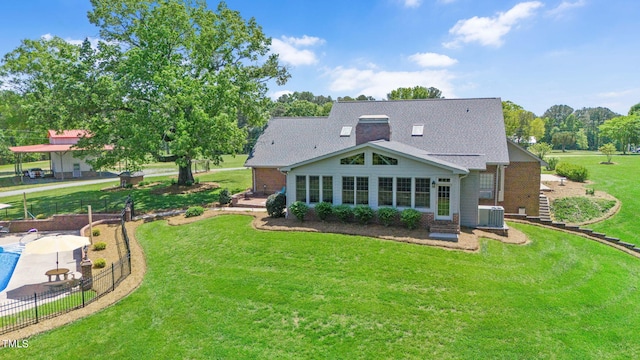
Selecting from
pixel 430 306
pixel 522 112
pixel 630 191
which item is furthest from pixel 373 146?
pixel 522 112

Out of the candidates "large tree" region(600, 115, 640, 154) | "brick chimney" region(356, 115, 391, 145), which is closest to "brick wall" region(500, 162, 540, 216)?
"brick chimney" region(356, 115, 391, 145)

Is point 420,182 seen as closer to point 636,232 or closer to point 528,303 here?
point 528,303

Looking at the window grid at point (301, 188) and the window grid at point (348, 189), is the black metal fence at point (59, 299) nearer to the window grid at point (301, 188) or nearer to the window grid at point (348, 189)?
the window grid at point (301, 188)

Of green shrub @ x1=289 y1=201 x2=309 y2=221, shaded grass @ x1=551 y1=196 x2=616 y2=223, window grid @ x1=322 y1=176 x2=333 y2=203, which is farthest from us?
shaded grass @ x1=551 y1=196 x2=616 y2=223

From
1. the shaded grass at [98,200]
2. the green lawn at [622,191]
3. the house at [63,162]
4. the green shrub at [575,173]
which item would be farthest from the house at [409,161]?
the house at [63,162]

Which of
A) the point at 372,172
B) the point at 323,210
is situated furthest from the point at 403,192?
the point at 323,210

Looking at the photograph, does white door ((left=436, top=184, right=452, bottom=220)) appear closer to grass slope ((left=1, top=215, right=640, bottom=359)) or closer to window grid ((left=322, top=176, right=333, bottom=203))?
grass slope ((left=1, top=215, right=640, bottom=359))

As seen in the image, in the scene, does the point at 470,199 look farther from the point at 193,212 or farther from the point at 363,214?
the point at 193,212
